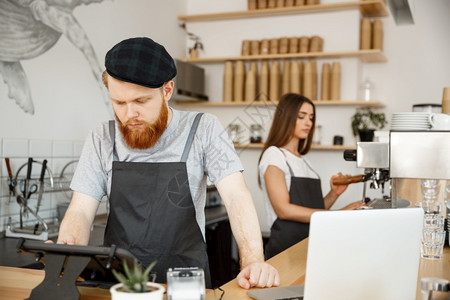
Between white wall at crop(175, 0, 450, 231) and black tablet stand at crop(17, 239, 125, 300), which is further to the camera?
white wall at crop(175, 0, 450, 231)

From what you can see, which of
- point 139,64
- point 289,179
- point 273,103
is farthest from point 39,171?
point 273,103

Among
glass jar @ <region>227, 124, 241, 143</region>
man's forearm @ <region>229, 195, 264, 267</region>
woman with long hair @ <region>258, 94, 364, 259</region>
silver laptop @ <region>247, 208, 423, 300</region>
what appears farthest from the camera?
glass jar @ <region>227, 124, 241, 143</region>

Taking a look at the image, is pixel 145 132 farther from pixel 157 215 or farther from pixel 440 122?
pixel 440 122

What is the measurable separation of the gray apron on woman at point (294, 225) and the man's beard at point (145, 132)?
1300 millimetres

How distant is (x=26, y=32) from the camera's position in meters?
3.23

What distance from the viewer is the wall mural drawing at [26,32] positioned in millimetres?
3094

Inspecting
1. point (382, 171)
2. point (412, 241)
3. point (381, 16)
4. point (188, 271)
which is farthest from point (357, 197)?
point (188, 271)

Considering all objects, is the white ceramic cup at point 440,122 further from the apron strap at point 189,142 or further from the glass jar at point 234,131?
the glass jar at point 234,131

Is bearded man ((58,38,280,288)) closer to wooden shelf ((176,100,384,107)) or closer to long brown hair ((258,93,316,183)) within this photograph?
long brown hair ((258,93,316,183))

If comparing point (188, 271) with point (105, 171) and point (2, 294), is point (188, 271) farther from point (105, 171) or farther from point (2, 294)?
point (105, 171)

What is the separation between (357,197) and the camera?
4684 mm

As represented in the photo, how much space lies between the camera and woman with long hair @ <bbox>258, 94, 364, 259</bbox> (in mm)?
2961

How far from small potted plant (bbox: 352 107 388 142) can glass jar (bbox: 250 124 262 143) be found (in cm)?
86

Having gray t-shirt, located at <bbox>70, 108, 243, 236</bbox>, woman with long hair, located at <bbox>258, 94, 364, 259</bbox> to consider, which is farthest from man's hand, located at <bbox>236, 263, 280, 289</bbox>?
woman with long hair, located at <bbox>258, 94, 364, 259</bbox>
